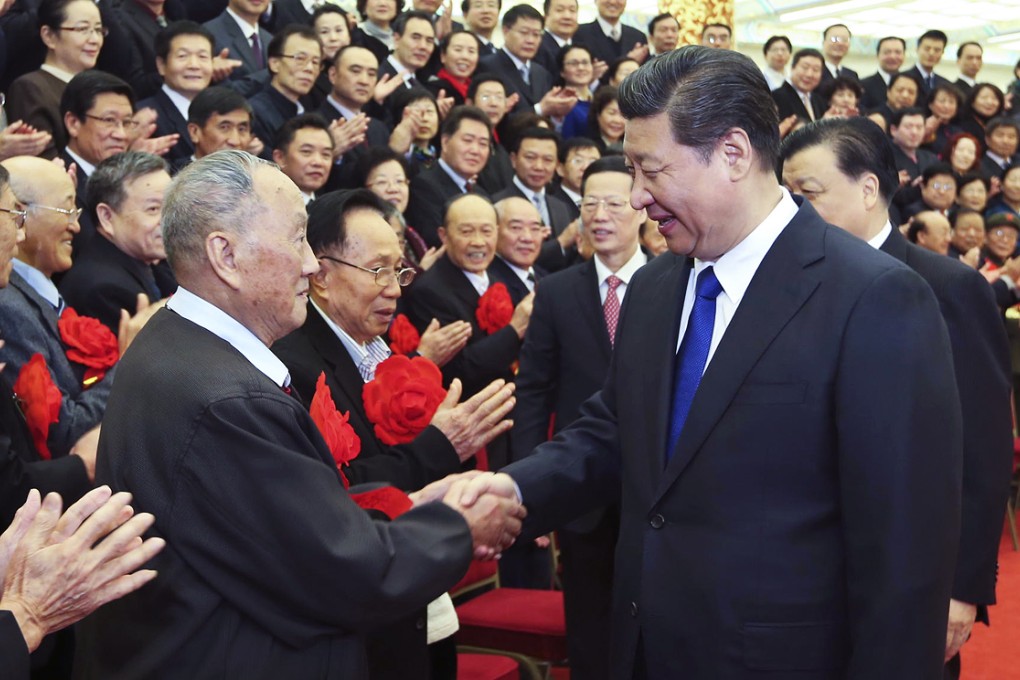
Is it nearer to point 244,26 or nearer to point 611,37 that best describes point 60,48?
point 244,26

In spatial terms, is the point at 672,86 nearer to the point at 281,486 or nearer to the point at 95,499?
the point at 281,486

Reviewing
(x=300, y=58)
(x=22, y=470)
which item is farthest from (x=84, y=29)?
(x=22, y=470)

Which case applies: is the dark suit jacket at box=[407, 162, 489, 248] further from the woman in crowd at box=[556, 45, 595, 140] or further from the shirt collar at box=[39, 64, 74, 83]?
the woman in crowd at box=[556, 45, 595, 140]

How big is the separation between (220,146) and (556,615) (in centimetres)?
268

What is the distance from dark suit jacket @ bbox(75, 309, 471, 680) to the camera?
1646mm

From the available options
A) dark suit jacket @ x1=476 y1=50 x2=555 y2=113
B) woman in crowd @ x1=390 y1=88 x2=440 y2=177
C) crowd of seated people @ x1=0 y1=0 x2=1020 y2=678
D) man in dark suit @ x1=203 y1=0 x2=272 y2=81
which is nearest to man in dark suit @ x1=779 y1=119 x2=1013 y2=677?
crowd of seated people @ x1=0 y1=0 x2=1020 y2=678

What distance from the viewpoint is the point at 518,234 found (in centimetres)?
484

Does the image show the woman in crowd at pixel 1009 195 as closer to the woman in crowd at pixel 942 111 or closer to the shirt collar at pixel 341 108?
the woman in crowd at pixel 942 111

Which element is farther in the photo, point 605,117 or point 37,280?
point 605,117

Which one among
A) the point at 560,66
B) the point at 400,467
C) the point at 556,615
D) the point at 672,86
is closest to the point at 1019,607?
the point at 556,615

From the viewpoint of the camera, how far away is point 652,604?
182cm

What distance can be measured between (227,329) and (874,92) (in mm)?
9573

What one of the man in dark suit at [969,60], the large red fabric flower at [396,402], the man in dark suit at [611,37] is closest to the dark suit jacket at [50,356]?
the large red fabric flower at [396,402]

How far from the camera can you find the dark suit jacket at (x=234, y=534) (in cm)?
165
